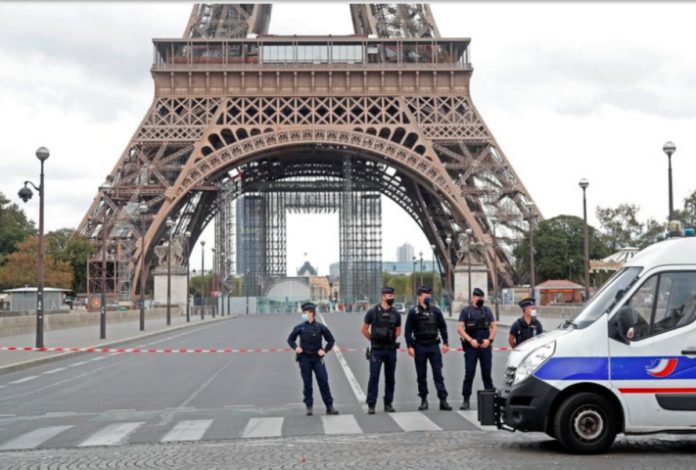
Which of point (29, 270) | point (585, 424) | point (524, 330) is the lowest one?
point (585, 424)

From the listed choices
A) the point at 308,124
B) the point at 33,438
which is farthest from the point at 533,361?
the point at 308,124

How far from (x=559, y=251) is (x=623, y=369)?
70103 millimetres

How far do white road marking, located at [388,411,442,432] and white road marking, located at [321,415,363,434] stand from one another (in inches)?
21.2

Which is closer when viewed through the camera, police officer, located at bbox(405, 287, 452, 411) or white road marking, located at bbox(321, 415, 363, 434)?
white road marking, located at bbox(321, 415, 363, 434)

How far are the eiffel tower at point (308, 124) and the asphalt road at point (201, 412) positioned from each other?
137 ft

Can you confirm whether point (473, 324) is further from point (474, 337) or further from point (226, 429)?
point (226, 429)

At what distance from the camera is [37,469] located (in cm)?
945

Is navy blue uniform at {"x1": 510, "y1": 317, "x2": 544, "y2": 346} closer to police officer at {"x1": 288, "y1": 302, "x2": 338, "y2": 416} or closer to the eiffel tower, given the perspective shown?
police officer at {"x1": 288, "y1": 302, "x2": 338, "y2": 416}

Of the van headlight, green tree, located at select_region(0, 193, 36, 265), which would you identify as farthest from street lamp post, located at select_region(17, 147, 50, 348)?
green tree, located at select_region(0, 193, 36, 265)

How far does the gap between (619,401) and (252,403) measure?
22.0ft

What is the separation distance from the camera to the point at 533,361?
10.3 metres

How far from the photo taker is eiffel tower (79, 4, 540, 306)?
2581 inches

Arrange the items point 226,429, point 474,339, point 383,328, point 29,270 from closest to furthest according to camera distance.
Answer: point 226,429 < point 383,328 < point 474,339 < point 29,270

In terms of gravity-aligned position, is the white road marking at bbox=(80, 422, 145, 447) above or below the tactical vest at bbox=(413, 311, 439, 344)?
below
